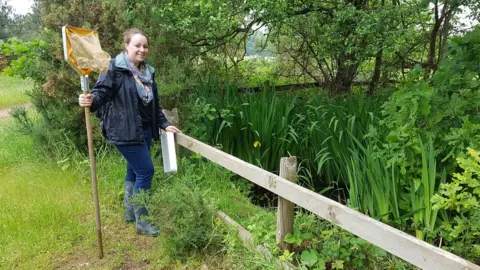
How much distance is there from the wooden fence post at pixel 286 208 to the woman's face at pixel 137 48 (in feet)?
4.52

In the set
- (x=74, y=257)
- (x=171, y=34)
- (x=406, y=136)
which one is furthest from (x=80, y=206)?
(x=406, y=136)

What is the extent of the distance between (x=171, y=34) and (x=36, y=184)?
223 cm

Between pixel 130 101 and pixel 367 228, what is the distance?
75.8 inches

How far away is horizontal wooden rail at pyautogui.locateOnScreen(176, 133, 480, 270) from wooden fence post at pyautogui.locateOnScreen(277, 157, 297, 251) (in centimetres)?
6

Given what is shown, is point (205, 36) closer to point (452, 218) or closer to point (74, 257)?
point (74, 257)

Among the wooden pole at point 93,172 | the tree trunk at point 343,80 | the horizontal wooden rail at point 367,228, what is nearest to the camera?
the horizontal wooden rail at point 367,228

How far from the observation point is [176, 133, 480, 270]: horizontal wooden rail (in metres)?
1.67

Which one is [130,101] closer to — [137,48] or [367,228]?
[137,48]

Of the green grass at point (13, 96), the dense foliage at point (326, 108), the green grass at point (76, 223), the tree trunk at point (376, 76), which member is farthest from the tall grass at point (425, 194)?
the green grass at point (13, 96)

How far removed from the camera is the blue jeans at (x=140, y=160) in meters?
3.10

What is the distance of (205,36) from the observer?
17.2 ft

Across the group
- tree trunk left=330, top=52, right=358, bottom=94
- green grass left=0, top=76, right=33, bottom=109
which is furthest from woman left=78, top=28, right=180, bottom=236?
green grass left=0, top=76, right=33, bottom=109

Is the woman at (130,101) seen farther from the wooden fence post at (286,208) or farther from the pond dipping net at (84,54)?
the wooden fence post at (286,208)

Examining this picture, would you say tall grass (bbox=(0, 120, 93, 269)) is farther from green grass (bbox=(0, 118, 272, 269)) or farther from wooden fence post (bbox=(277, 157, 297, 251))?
wooden fence post (bbox=(277, 157, 297, 251))
